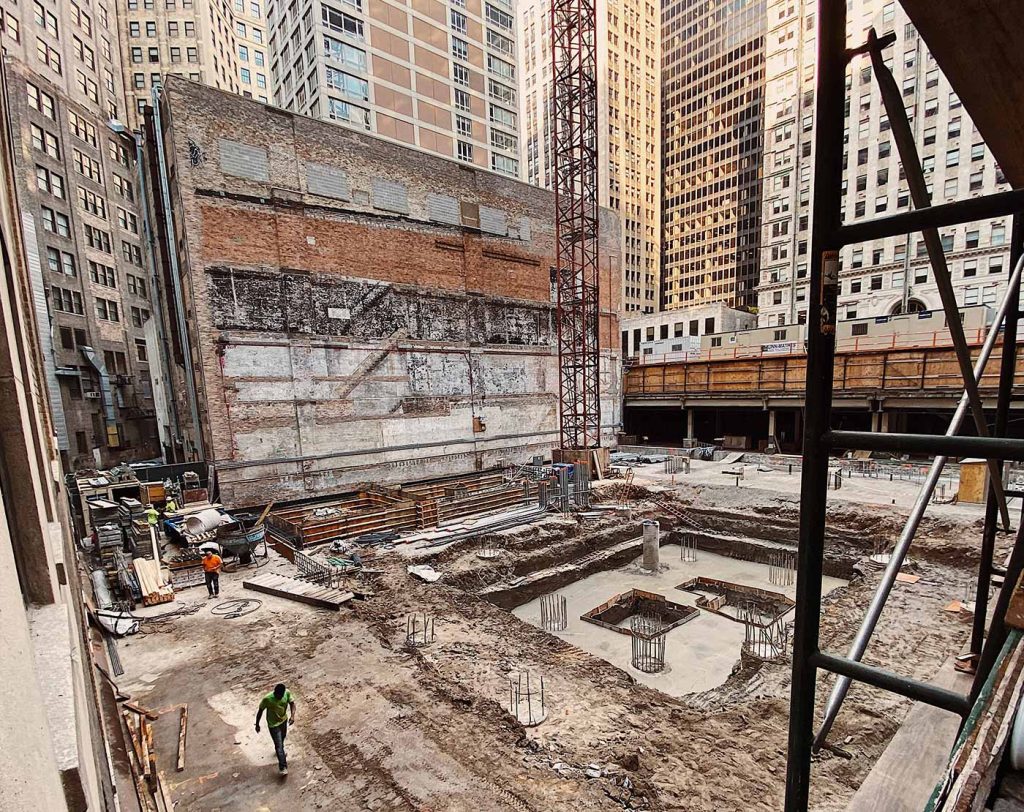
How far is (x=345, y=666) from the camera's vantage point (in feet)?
29.5

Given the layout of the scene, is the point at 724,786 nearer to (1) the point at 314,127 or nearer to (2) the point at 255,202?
(2) the point at 255,202

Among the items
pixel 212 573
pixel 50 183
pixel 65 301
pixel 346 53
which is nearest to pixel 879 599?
pixel 212 573

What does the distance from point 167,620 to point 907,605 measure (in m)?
17.2

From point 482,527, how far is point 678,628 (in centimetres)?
743

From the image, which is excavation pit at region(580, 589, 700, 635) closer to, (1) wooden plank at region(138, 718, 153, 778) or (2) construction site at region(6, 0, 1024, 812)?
(2) construction site at region(6, 0, 1024, 812)

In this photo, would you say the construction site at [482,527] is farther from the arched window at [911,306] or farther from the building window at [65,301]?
the arched window at [911,306]

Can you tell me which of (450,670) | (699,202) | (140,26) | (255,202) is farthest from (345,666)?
(699,202)

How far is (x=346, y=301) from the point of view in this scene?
22000mm

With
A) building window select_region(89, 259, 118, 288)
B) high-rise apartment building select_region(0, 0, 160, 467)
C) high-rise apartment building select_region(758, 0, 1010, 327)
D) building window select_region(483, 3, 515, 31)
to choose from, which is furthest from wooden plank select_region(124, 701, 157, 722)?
high-rise apartment building select_region(758, 0, 1010, 327)

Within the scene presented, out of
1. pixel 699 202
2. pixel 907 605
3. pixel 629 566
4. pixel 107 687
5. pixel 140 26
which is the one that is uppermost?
A: pixel 140 26

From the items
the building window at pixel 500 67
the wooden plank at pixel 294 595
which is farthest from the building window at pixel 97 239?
the wooden plank at pixel 294 595

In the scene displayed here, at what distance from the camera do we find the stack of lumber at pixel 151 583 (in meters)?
11.5

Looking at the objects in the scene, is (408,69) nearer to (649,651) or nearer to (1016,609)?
(649,651)

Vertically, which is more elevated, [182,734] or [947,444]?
[947,444]
